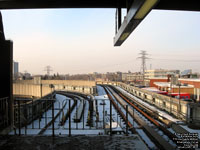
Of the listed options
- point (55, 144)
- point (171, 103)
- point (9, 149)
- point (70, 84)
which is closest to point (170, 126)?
point (171, 103)

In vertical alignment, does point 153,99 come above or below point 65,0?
below

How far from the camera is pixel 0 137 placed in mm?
3270

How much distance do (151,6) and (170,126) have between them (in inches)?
362

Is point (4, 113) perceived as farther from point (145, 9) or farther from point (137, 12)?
point (145, 9)

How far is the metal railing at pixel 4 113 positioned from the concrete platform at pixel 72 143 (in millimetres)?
1131

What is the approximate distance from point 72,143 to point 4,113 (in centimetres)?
267

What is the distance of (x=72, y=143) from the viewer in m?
2.97

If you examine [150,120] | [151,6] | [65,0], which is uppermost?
[65,0]

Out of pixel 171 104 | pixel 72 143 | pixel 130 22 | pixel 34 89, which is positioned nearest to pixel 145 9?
pixel 130 22

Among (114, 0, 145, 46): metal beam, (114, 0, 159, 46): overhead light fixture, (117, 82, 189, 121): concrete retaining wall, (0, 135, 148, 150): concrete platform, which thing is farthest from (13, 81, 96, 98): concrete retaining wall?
(114, 0, 159, 46): overhead light fixture

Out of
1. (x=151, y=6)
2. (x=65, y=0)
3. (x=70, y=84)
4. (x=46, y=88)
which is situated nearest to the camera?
(x=151, y=6)

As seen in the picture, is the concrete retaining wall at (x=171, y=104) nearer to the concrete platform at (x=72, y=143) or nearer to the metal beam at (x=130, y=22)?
the concrete platform at (x=72, y=143)

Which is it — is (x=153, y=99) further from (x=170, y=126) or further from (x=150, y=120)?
(x=170, y=126)

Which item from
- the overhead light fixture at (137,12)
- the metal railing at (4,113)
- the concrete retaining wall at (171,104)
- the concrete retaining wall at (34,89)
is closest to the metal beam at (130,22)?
the overhead light fixture at (137,12)
